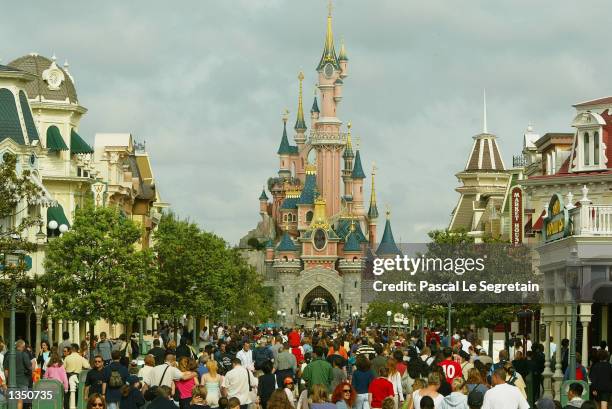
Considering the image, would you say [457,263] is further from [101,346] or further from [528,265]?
[101,346]

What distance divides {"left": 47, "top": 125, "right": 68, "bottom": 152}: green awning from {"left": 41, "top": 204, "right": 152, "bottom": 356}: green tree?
11298 mm

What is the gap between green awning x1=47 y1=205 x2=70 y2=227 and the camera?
5953 cm

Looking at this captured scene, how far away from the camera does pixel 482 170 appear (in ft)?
404

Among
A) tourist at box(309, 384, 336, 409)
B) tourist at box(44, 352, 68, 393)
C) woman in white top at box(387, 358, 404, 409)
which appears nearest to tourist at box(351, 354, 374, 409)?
woman in white top at box(387, 358, 404, 409)

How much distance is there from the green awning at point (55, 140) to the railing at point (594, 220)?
3333cm

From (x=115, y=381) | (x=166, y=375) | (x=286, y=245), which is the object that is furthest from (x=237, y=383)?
(x=286, y=245)

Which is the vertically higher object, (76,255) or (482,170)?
(482,170)

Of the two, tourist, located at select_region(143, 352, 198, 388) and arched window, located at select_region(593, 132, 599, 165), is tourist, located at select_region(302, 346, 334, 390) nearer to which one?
tourist, located at select_region(143, 352, 198, 388)

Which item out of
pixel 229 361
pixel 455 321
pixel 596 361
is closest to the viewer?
pixel 596 361

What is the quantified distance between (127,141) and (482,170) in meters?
44.1

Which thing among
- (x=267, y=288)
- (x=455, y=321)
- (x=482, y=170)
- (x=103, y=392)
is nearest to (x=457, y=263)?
(x=455, y=321)

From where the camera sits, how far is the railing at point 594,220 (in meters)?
33.8

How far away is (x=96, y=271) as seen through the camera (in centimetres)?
5109

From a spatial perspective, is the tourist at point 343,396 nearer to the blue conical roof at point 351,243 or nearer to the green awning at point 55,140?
the green awning at point 55,140
